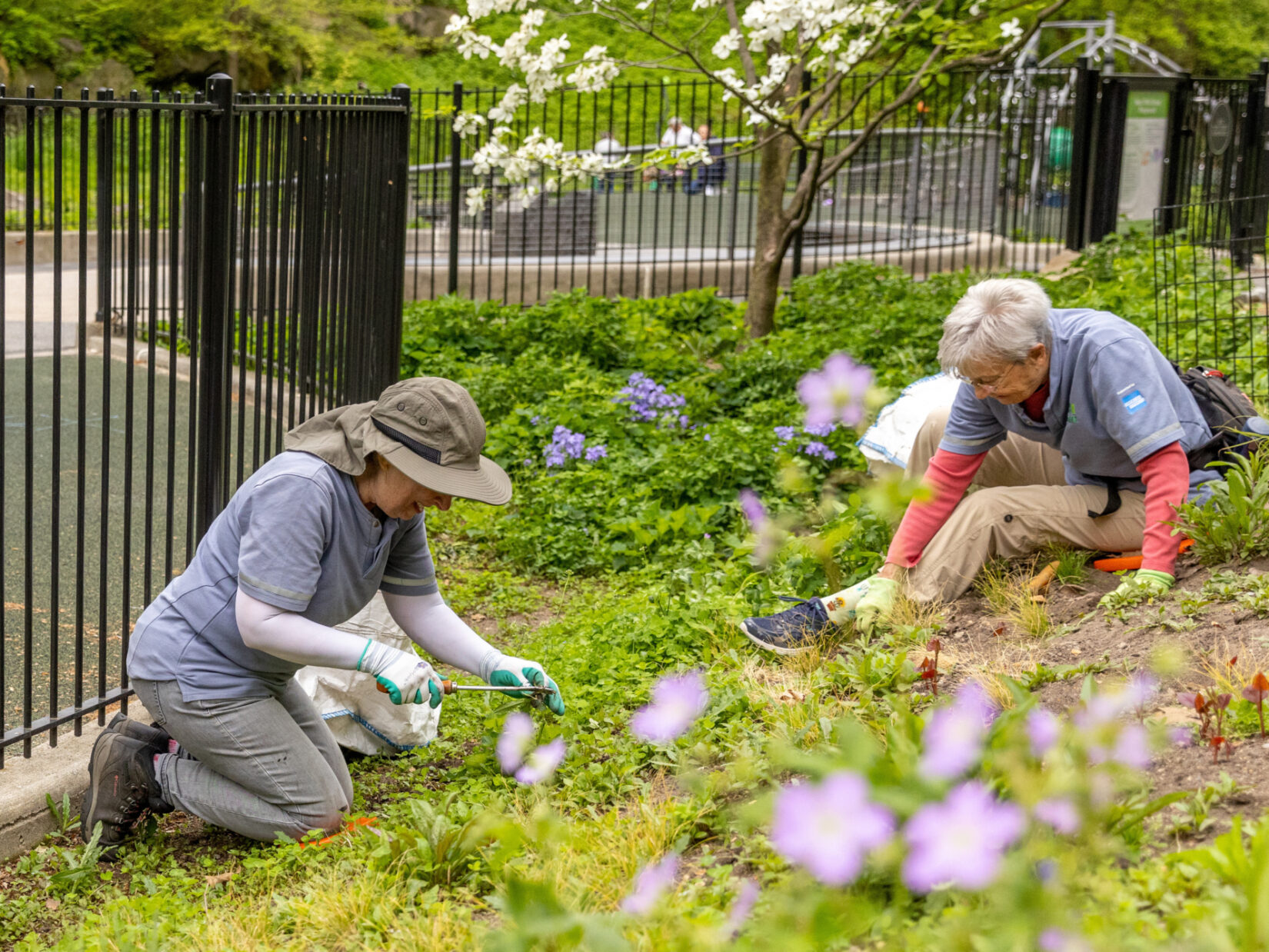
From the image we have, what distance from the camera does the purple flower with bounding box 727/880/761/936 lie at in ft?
6.63

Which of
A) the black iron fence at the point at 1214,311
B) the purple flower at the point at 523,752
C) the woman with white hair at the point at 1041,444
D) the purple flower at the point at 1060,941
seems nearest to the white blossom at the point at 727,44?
the black iron fence at the point at 1214,311

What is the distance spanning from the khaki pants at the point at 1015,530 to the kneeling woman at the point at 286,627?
4.27 feet

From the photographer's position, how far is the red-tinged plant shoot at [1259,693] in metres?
2.42

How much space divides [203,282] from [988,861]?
3.12 m

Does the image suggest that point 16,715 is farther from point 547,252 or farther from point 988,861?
point 547,252

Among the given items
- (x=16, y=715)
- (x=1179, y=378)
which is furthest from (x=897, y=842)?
(x=16, y=715)

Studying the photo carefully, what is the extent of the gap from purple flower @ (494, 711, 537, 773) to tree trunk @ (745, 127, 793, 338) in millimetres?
4966

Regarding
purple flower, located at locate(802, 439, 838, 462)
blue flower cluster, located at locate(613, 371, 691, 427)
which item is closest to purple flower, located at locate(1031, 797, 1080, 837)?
purple flower, located at locate(802, 439, 838, 462)

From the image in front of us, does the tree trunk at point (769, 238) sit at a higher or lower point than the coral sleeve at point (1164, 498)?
higher

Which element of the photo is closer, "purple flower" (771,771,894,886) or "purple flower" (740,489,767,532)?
"purple flower" (771,771,894,886)

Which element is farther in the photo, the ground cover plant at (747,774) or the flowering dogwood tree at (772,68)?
the flowering dogwood tree at (772,68)

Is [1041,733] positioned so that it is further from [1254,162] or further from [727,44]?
[1254,162]

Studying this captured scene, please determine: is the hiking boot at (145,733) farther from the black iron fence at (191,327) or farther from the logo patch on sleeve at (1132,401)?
the logo patch on sleeve at (1132,401)

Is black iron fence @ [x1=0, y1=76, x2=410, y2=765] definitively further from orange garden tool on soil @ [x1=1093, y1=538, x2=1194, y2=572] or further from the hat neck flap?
orange garden tool on soil @ [x1=1093, y1=538, x2=1194, y2=572]
